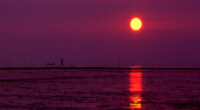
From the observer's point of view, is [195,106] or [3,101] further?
[3,101]

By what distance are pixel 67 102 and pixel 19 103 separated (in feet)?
16.1

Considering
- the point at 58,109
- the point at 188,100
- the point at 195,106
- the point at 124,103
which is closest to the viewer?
the point at 58,109

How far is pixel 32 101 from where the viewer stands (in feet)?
148

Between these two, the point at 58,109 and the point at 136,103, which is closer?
the point at 58,109

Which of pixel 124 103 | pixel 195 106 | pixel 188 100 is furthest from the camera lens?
pixel 188 100

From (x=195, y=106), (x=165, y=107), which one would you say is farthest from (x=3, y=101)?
(x=195, y=106)

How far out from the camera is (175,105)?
139 ft

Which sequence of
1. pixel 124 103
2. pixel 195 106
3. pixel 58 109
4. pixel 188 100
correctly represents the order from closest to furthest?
pixel 58 109, pixel 195 106, pixel 124 103, pixel 188 100

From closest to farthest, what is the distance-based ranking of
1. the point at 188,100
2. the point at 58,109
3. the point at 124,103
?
the point at 58,109, the point at 124,103, the point at 188,100

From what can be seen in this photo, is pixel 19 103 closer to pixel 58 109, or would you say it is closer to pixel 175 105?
pixel 58 109

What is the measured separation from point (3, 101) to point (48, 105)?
6.21 m

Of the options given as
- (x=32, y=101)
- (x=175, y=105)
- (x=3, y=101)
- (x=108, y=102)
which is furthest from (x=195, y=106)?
(x=3, y=101)

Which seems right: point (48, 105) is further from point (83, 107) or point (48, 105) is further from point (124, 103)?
point (124, 103)

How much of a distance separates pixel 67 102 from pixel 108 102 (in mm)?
4234
